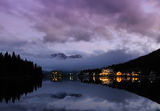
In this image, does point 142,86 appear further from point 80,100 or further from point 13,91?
point 13,91

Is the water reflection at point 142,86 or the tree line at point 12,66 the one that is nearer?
the water reflection at point 142,86

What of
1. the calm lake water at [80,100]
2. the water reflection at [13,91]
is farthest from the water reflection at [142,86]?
the water reflection at [13,91]

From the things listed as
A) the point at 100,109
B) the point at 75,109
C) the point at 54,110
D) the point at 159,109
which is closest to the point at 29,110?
the point at 54,110

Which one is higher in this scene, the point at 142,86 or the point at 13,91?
the point at 13,91

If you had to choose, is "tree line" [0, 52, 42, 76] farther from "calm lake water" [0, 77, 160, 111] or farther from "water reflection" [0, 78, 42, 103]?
"calm lake water" [0, 77, 160, 111]

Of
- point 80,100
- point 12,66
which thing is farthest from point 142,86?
point 12,66

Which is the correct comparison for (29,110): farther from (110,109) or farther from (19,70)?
(19,70)

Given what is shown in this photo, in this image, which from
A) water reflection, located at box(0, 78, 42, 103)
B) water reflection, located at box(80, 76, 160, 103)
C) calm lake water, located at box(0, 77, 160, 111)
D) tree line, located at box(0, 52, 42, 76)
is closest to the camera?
calm lake water, located at box(0, 77, 160, 111)

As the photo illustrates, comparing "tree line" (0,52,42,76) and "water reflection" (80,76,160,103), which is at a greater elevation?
"tree line" (0,52,42,76)

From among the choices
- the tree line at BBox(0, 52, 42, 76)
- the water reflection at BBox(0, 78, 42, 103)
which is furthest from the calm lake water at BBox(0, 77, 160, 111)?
the tree line at BBox(0, 52, 42, 76)

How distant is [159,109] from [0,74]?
115m

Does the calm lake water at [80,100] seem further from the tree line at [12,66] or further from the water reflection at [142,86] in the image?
the tree line at [12,66]

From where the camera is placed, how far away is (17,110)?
2194 cm

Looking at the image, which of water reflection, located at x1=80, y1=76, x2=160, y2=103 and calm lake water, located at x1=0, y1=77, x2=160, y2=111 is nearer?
calm lake water, located at x1=0, y1=77, x2=160, y2=111
